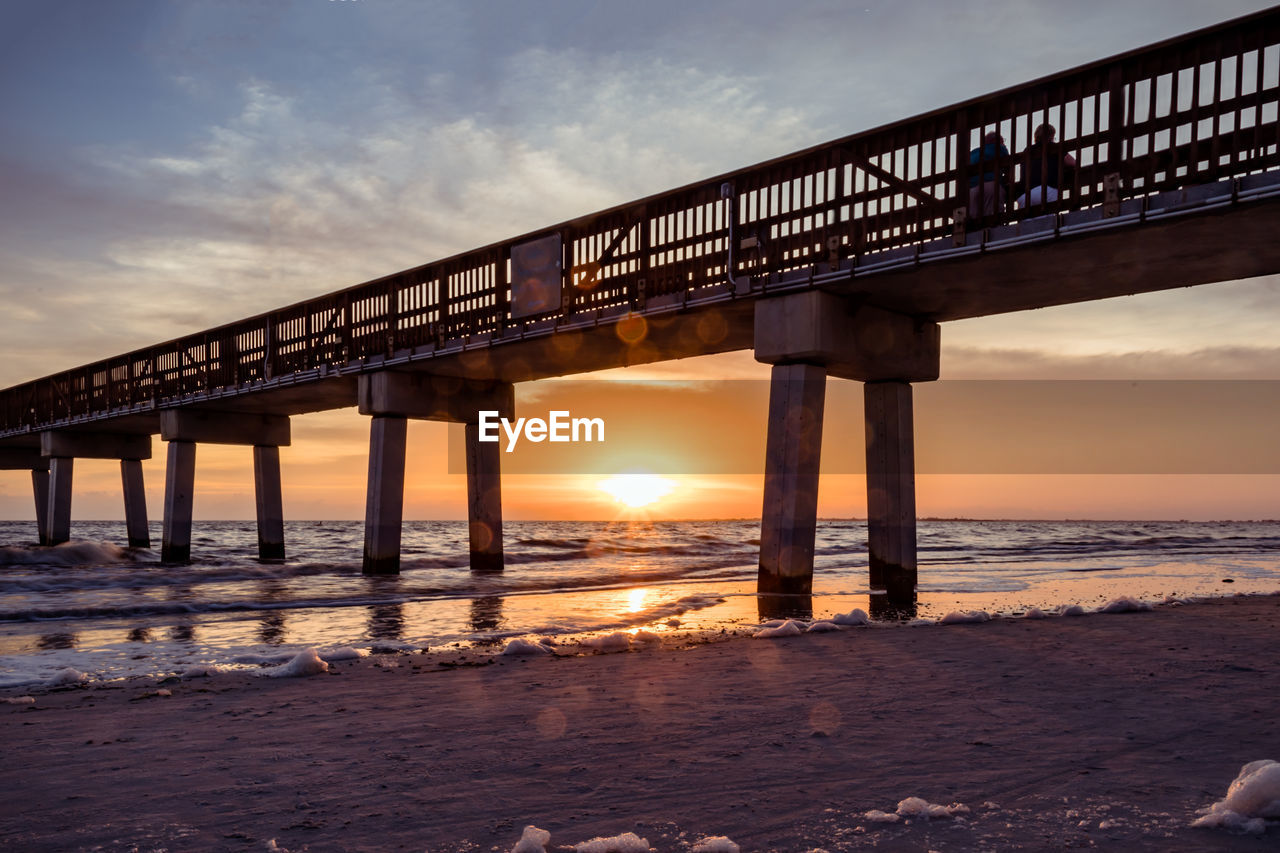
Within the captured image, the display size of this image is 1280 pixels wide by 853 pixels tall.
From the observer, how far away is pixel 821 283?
14820mm

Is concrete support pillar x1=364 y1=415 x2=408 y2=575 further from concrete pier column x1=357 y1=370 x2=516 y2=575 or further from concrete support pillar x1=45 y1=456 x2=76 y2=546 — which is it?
concrete support pillar x1=45 y1=456 x2=76 y2=546

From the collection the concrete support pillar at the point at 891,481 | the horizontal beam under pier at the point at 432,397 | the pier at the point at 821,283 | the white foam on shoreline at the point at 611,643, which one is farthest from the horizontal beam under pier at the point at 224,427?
the white foam on shoreline at the point at 611,643

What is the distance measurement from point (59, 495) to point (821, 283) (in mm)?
44273

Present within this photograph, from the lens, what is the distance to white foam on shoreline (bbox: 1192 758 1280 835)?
3.25 meters

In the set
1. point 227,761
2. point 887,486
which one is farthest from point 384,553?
point 227,761

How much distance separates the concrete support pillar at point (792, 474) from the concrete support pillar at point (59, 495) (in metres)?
42.3

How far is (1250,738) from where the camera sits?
459 centimetres

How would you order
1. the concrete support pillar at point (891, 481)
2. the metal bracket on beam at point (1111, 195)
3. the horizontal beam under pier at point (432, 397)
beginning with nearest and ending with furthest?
1. the metal bracket on beam at point (1111, 195)
2. the concrete support pillar at point (891, 481)
3. the horizontal beam under pier at point (432, 397)

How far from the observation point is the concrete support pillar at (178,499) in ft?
111

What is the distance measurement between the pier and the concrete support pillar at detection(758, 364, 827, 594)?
4cm

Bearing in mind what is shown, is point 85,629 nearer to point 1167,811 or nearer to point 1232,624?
point 1167,811

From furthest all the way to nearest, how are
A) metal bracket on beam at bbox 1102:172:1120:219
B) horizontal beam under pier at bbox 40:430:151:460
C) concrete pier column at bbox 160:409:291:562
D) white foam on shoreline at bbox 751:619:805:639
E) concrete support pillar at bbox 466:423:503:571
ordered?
1. horizontal beam under pier at bbox 40:430:151:460
2. concrete pier column at bbox 160:409:291:562
3. concrete support pillar at bbox 466:423:503:571
4. metal bracket on beam at bbox 1102:172:1120:219
5. white foam on shoreline at bbox 751:619:805:639

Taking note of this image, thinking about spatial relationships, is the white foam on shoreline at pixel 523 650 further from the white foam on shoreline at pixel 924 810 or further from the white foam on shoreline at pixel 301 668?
the white foam on shoreline at pixel 924 810

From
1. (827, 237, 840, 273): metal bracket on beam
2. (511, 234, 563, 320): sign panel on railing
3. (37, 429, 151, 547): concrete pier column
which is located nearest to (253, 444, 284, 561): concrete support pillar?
(37, 429, 151, 547): concrete pier column
